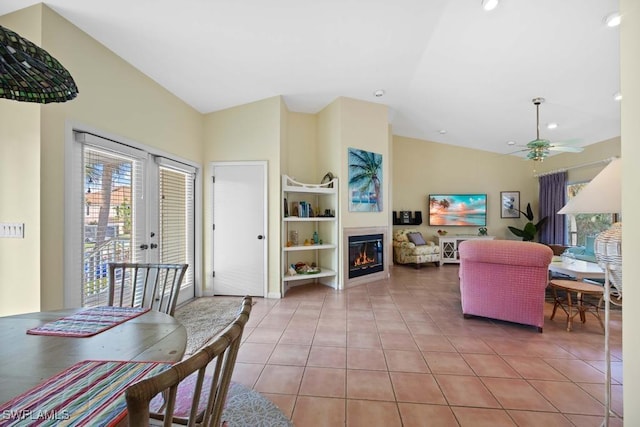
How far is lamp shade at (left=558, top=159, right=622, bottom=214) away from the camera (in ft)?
4.75

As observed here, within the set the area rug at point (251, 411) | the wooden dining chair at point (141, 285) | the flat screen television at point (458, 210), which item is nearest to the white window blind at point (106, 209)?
the wooden dining chair at point (141, 285)

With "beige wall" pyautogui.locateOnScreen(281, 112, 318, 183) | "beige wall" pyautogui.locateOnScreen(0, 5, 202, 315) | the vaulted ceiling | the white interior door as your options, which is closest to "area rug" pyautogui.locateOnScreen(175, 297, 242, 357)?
the white interior door

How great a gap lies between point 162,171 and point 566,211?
389 cm

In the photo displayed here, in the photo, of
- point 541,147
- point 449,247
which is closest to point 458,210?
point 449,247

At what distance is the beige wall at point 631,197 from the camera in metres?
1.06

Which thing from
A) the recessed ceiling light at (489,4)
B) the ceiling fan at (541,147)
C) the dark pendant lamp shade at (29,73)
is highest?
the recessed ceiling light at (489,4)

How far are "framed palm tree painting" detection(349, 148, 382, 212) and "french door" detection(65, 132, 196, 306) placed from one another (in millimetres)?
2488

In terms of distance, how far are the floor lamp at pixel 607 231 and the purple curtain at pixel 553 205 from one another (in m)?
5.89

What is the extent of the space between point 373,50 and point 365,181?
203cm

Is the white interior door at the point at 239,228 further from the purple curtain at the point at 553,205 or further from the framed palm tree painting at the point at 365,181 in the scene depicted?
the purple curtain at the point at 553,205

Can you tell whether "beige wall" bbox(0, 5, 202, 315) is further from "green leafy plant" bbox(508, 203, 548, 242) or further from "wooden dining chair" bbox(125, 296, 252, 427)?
"green leafy plant" bbox(508, 203, 548, 242)

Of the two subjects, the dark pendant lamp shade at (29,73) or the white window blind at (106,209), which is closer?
the dark pendant lamp shade at (29,73)

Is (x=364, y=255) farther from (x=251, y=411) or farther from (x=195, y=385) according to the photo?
(x=195, y=385)

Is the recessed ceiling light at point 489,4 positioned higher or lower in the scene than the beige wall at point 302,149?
higher
